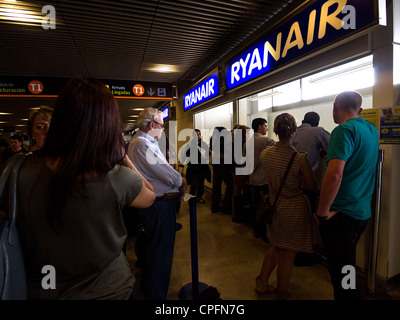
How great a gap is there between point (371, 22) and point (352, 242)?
70.9 inches

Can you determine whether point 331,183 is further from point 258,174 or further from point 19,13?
point 19,13

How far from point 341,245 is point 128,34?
170 inches

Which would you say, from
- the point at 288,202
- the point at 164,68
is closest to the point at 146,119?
the point at 288,202

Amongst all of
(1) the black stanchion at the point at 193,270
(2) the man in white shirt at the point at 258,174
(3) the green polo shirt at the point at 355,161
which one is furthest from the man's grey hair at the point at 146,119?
(2) the man in white shirt at the point at 258,174

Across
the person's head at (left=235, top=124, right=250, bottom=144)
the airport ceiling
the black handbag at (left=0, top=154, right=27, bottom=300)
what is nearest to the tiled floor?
the person's head at (left=235, top=124, right=250, bottom=144)

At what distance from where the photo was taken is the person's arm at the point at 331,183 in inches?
64.5

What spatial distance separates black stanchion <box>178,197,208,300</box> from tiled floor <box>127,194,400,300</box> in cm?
10

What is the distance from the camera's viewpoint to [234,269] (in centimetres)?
279

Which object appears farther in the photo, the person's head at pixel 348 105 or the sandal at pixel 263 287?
the sandal at pixel 263 287

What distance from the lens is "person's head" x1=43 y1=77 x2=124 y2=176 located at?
32.4 inches

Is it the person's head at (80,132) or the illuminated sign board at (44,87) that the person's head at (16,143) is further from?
the person's head at (80,132)

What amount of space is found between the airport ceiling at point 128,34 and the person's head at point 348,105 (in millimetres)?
2067

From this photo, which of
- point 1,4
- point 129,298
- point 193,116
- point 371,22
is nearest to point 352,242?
point 129,298

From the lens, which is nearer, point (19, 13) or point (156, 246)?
point (156, 246)
